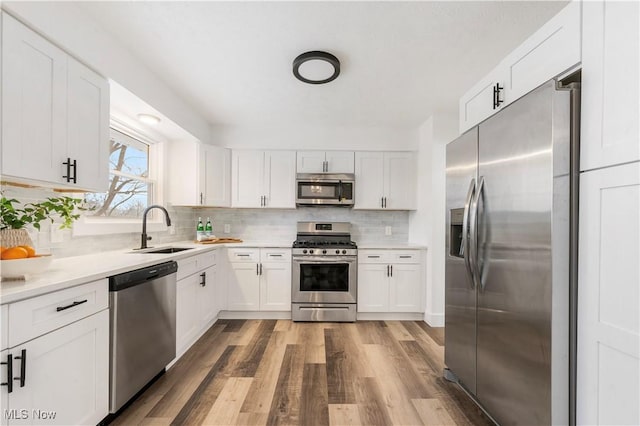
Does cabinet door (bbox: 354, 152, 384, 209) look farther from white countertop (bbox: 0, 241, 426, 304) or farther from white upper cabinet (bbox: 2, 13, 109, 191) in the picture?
white upper cabinet (bbox: 2, 13, 109, 191)

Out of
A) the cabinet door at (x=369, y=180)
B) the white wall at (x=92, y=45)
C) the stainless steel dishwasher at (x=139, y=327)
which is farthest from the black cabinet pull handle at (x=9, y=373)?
the cabinet door at (x=369, y=180)

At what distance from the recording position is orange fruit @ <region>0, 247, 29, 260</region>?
1316mm

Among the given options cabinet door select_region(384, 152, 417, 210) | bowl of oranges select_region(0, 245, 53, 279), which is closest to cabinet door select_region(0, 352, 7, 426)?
bowl of oranges select_region(0, 245, 53, 279)

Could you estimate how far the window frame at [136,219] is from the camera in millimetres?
2319

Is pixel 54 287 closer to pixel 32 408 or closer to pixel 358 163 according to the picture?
pixel 32 408

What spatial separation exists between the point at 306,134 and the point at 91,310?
10.2ft

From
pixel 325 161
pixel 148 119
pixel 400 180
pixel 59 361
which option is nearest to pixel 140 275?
pixel 59 361

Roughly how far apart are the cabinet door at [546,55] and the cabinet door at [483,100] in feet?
0.22

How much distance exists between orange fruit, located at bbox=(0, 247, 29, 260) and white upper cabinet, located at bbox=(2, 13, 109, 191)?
13.7 inches

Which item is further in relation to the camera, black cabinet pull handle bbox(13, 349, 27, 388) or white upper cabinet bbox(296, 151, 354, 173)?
white upper cabinet bbox(296, 151, 354, 173)

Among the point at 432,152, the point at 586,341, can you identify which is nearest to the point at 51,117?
the point at 586,341

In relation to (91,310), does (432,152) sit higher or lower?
higher

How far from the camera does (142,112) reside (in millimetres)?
2607

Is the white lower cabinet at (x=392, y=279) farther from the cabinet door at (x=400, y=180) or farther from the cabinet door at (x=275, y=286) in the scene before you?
the cabinet door at (x=275, y=286)
